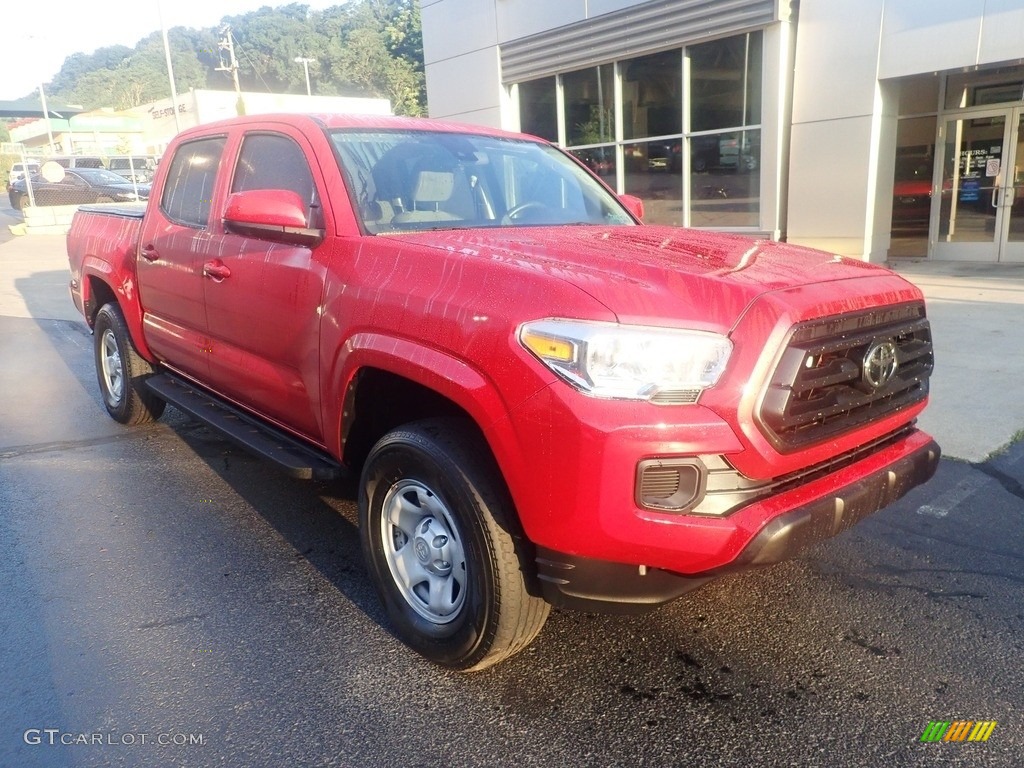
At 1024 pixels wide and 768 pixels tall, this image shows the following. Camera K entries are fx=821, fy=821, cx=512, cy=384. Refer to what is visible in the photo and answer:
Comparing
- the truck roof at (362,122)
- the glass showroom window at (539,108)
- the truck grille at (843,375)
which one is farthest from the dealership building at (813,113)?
the truck grille at (843,375)

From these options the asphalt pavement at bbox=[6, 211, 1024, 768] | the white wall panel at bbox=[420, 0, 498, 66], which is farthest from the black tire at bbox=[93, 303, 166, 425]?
the white wall panel at bbox=[420, 0, 498, 66]

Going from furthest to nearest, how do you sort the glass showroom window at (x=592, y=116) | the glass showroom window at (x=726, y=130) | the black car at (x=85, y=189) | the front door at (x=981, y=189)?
the black car at (x=85, y=189) < the glass showroom window at (x=592, y=116) < the glass showroom window at (x=726, y=130) < the front door at (x=981, y=189)

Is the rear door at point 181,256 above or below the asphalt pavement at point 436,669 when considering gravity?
above

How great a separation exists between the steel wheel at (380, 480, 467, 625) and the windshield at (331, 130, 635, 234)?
108 cm

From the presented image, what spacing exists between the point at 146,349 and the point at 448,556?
332 centimetres

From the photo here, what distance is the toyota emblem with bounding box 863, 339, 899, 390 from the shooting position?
2.67 m

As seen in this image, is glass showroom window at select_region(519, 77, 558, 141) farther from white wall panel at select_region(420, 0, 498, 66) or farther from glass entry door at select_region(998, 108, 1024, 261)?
glass entry door at select_region(998, 108, 1024, 261)

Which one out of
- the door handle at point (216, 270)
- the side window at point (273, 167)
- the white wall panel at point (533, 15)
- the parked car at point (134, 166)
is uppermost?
the white wall panel at point (533, 15)

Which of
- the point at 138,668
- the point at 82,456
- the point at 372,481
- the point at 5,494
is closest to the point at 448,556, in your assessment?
the point at 372,481

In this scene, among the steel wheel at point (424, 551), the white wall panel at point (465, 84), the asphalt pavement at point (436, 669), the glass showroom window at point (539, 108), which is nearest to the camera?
the asphalt pavement at point (436, 669)

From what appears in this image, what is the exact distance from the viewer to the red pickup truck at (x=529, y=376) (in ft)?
7.59

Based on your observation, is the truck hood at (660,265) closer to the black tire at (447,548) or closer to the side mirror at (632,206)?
the black tire at (447,548)

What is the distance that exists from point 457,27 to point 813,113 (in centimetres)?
801

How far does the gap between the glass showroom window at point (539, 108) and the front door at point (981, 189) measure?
6.85 m
